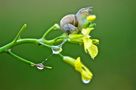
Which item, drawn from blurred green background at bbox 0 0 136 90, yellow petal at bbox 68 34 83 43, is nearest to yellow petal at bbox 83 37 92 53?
yellow petal at bbox 68 34 83 43

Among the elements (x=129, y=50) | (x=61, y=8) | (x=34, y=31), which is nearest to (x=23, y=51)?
(x=34, y=31)

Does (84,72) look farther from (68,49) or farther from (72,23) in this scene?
(68,49)

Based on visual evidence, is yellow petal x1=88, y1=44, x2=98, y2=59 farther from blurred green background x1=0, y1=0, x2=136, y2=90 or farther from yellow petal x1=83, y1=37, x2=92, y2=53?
blurred green background x1=0, y1=0, x2=136, y2=90

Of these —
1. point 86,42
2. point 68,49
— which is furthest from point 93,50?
point 68,49

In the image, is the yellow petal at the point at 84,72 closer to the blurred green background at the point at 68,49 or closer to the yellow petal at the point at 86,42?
the yellow petal at the point at 86,42

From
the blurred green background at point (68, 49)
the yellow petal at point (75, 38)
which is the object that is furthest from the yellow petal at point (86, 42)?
the blurred green background at point (68, 49)

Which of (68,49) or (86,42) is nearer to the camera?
(86,42)

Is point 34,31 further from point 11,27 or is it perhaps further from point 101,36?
point 101,36

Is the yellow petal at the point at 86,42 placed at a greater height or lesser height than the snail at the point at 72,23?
lesser
